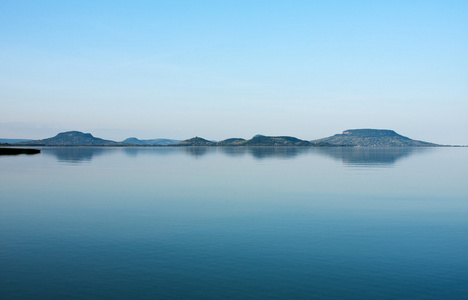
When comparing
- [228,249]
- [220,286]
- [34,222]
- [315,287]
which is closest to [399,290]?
[315,287]

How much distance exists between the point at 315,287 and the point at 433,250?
10920 millimetres

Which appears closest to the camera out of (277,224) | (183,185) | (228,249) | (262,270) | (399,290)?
(399,290)

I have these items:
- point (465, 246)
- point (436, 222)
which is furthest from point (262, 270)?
point (436, 222)

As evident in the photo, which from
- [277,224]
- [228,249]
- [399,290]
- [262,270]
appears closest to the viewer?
[399,290]

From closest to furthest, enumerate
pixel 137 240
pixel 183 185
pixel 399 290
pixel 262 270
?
pixel 399 290 → pixel 262 270 → pixel 137 240 → pixel 183 185

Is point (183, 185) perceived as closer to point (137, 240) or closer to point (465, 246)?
point (137, 240)

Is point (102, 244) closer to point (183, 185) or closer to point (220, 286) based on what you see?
point (220, 286)

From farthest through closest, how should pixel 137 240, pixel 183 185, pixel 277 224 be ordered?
pixel 183 185 < pixel 277 224 < pixel 137 240

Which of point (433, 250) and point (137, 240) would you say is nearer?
point (433, 250)

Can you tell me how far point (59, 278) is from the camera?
1884 centimetres

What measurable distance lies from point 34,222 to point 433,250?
1227 inches

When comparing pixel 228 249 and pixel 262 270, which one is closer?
pixel 262 270

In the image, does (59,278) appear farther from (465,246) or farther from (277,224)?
(465,246)

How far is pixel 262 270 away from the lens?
65.8ft
